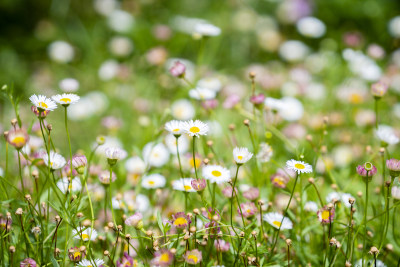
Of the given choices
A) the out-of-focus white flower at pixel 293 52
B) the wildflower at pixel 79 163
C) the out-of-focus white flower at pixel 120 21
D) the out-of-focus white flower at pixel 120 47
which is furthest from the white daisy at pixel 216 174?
the out-of-focus white flower at pixel 120 21

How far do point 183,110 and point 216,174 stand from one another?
0.75 metres

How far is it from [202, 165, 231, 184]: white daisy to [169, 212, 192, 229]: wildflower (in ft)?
0.27

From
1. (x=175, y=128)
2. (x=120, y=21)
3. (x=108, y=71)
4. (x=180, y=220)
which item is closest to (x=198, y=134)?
(x=175, y=128)

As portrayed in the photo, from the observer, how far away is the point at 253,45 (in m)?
2.39

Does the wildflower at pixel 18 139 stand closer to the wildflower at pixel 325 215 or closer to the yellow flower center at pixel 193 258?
the yellow flower center at pixel 193 258

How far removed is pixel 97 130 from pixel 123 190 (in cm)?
66

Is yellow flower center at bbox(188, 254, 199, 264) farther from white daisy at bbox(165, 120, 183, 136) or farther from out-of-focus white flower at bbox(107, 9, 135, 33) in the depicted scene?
out-of-focus white flower at bbox(107, 9, 135, 33)

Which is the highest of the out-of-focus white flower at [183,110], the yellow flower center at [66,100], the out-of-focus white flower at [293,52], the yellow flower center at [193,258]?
the out-of-focus white flower at [293,52]

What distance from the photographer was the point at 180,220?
0.76 meters

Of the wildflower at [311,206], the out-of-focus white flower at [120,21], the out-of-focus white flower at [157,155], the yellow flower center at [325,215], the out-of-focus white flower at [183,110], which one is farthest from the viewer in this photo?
the out-of-focus white flower at [120,21]

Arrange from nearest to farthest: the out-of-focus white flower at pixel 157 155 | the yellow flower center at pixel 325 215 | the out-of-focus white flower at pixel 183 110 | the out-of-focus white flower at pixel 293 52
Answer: the yellow flower center at pixel 325 215 → the out-of-focus white flower at pixel 157 155 → the out-of-focus white flower at pixel 183 110 → the out-of-focus white flower at pixel 293 52

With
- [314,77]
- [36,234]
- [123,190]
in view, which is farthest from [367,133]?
[36,234]

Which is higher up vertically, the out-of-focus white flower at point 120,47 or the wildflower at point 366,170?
the out-of-focus white flower at point 120,47

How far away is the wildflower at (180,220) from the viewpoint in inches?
29.6
